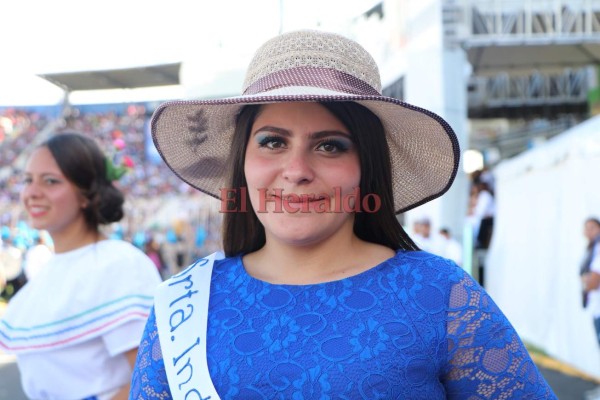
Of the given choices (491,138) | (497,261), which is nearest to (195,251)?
(491,138)

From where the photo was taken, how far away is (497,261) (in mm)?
10070

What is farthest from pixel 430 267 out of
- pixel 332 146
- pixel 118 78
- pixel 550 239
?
pixel 118 78

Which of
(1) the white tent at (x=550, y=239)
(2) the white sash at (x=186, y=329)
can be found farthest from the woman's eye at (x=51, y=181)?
(1) the white tent at (x=550, y=239)

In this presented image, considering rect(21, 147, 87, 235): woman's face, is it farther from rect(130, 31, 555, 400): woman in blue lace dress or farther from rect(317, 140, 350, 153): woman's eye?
rect(317, 140, 350, 153): woman's eye

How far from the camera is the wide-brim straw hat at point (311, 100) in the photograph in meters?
1.41

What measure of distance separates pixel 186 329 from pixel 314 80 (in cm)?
Result: 59

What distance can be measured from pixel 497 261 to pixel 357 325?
9281mm

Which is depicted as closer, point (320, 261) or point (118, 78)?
point (320, 261)

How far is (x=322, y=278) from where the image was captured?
141cm

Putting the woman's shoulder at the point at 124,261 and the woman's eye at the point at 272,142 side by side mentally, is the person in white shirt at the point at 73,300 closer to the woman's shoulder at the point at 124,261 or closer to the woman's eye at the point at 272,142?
the woman's shoulder at the point at 124,261

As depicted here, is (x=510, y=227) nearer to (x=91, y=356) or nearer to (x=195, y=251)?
(x=91, y=356)

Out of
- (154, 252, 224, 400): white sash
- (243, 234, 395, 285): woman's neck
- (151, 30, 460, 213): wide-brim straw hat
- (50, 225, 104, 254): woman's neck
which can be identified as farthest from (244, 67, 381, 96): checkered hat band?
(50, 225, 104, 254): woman's neck

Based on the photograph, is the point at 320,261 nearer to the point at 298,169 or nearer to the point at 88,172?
the point at 298,169

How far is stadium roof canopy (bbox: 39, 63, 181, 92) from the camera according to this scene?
30406mm
